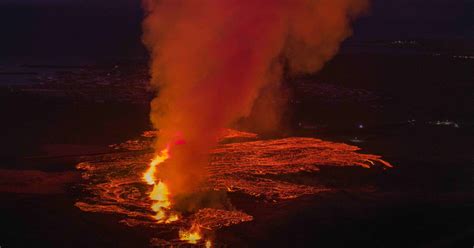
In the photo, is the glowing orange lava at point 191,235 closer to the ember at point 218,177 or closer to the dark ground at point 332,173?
the ember at point 218,177

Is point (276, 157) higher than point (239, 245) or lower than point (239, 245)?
higher

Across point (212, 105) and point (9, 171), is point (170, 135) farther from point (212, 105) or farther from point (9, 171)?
point (9, 171)

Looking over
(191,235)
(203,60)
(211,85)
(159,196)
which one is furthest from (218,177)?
(191,235)

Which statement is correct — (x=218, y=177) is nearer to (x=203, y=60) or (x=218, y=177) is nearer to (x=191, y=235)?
(x=203, y=60)

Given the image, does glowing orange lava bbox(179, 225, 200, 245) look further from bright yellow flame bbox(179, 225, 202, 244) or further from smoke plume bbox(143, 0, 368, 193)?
smoke plume bbox(143, 0, 368, 193)

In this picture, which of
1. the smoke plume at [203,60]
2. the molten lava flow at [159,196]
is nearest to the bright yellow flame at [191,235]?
the molten lava flow at [159,196]

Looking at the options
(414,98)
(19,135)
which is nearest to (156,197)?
(19,135)
